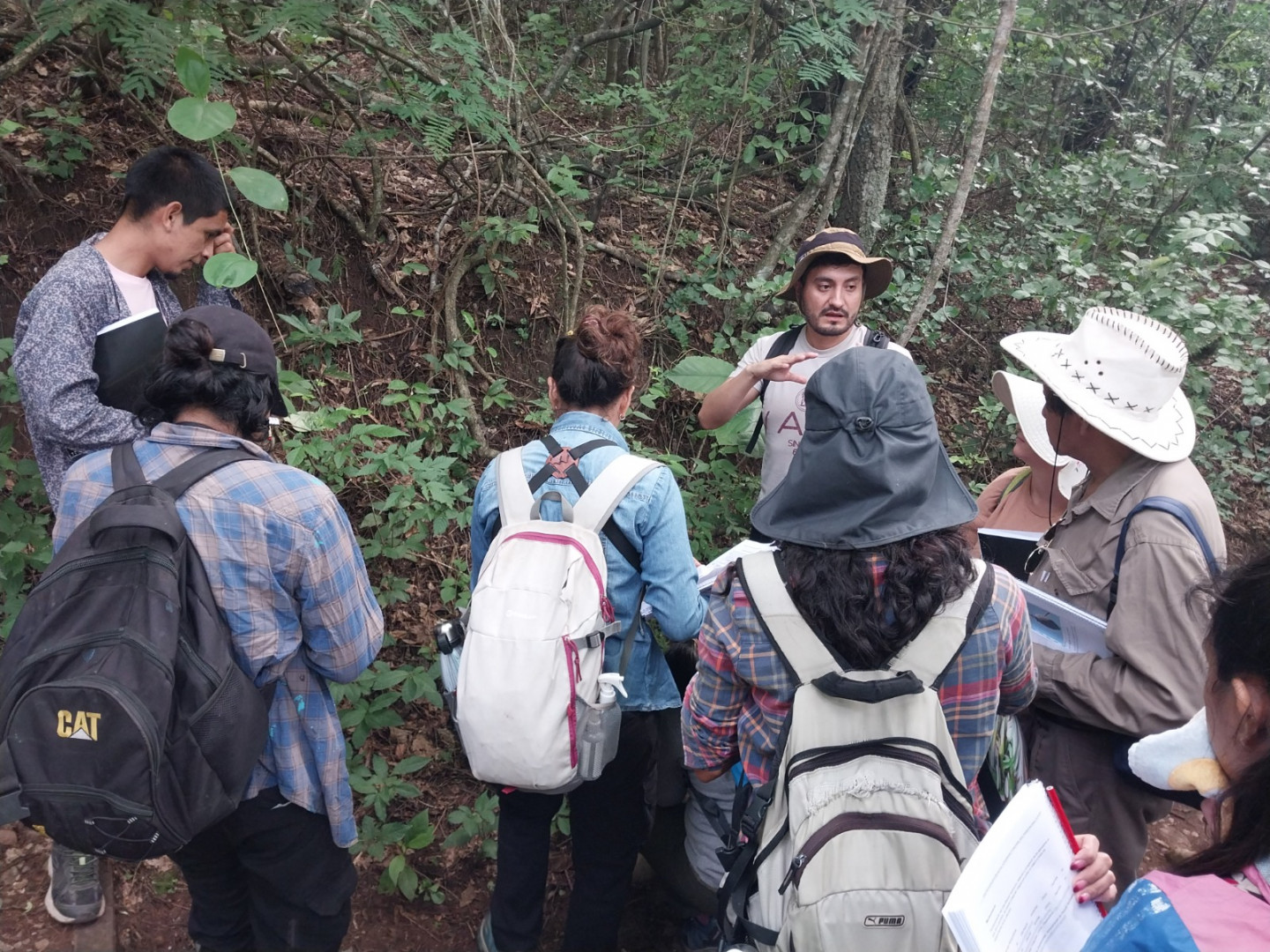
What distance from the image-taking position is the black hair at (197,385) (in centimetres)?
197

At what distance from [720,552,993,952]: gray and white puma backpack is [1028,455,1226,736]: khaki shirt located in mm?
581

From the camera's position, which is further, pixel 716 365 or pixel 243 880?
pixel 716 365

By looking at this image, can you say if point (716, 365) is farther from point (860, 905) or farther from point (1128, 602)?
point (860, 905)

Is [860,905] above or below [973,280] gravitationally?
above

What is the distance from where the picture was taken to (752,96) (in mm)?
5020

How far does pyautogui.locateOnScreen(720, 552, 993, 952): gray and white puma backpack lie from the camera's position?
145 centimetres

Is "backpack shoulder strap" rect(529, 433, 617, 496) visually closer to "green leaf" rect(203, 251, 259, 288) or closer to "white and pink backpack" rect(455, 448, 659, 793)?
"white and pink backpack" rect(455, 448, 659, 793)

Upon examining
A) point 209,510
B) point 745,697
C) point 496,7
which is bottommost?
point 745,697

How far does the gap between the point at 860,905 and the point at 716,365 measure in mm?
3417

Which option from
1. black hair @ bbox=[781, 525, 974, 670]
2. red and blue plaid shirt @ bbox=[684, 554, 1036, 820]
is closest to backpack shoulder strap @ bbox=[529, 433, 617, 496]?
red and blue plaid shirt @ bbox=[684, 554, 1036, 820]

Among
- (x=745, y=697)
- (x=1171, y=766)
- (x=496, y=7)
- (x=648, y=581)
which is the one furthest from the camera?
(x=496, y=7)

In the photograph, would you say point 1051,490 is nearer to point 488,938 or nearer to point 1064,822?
point 1064,822

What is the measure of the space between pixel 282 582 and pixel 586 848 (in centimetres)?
140

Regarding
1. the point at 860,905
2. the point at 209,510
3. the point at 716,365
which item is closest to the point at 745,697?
the point at 860,905
